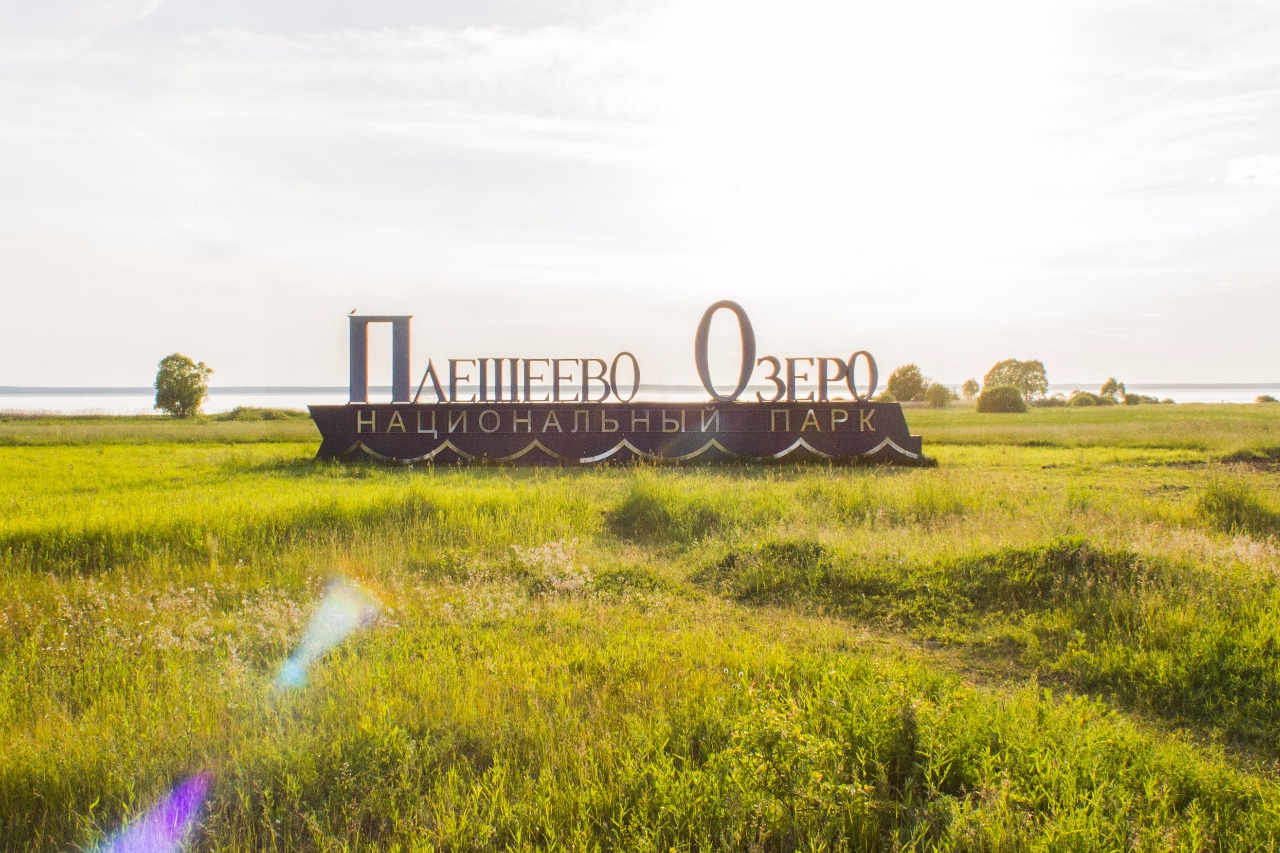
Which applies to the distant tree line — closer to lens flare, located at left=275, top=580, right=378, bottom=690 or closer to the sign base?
the sign base

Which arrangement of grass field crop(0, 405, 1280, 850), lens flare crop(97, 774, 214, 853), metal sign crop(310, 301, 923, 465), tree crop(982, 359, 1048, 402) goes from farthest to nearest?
1. tree crop(982, 359, 1048, 402)
2. metal sign crop(310, 301, 923, 465)
3. grass field crop(0, 405, 1280, 850)
4. lens flare crop(97, 774, 214, 853)

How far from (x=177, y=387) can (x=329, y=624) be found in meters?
48.8

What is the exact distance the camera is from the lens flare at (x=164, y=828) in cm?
366

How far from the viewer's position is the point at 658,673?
5.36 m

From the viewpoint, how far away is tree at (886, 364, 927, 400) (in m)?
53.3

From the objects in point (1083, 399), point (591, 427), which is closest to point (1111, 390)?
point (1083, 399)

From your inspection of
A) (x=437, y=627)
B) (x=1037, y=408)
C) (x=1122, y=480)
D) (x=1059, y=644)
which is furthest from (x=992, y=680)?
(x=1037, y=408)

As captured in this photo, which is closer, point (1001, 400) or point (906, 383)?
point (1001, 400)

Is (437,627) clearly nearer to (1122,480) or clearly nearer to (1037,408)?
(1122,480)

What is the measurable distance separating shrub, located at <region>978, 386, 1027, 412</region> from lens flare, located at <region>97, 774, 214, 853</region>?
47447mm

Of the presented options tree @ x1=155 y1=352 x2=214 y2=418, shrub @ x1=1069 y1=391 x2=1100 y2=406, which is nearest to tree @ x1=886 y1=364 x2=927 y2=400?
shrub @ x1=1069 y1=391 x2=1100 y2=406

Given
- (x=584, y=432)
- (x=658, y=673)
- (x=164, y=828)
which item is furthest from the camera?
(x=584, y=432)

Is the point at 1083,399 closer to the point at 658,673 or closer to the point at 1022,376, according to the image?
the point at 1022,376

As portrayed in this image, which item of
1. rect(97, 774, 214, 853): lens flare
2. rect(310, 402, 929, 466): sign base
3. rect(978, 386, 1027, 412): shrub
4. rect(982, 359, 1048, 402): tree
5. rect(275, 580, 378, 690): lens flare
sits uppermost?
rect(982, 359, 1048, 402): tree
